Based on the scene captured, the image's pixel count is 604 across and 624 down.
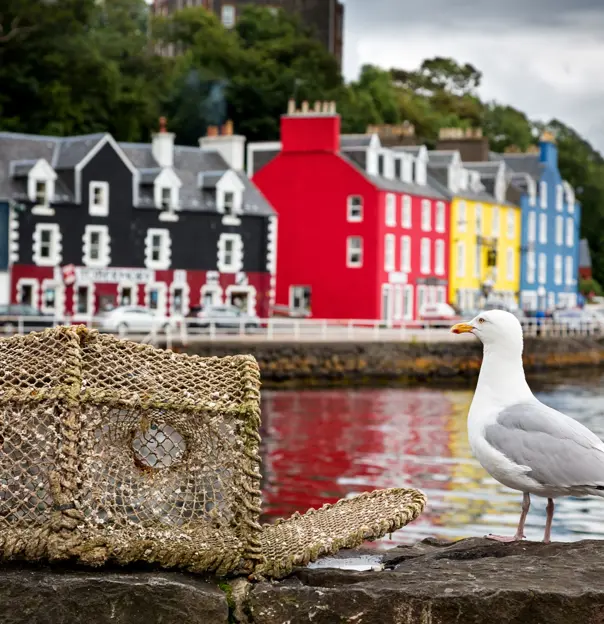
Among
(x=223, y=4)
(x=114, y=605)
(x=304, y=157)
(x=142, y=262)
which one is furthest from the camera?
(x=223, y=4)

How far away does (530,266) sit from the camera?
3191 inches

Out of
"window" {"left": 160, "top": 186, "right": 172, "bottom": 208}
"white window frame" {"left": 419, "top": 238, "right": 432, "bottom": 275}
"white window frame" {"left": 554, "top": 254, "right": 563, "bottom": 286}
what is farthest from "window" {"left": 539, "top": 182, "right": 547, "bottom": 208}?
"window" {"left": 160, "top": 186, "right": 172, "bottom": 208}

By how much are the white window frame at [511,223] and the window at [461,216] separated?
633cm

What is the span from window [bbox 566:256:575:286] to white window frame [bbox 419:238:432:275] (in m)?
21.1

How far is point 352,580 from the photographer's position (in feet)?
21.2

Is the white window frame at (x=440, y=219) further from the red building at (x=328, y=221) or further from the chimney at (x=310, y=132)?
the chimney at (x=310, y=132)

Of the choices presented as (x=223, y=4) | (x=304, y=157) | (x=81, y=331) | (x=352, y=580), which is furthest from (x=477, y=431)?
(x=223, y=4)

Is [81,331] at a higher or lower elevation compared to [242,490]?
higher

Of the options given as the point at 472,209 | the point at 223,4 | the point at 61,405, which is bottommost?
the point at 61,405

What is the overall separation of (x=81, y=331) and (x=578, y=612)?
2.49 meters

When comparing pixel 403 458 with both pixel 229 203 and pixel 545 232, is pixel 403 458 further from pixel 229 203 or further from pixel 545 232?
pixel 545 232

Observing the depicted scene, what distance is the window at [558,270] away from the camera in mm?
85188

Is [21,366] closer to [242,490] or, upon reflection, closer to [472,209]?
[242,490]

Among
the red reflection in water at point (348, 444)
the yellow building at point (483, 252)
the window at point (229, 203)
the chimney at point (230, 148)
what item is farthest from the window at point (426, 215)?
the red reflection in water at point (348, 444)
